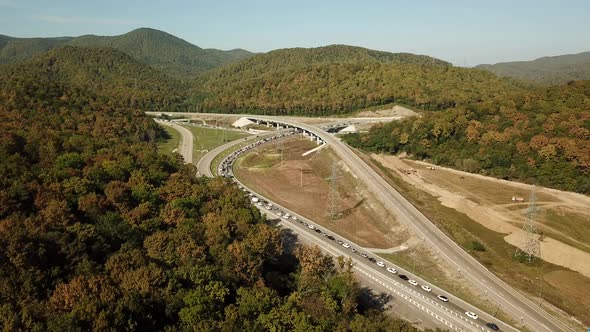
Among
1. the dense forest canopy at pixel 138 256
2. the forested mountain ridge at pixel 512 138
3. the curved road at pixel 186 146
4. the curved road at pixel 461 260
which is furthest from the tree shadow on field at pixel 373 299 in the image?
the curved road at pixel 186 146

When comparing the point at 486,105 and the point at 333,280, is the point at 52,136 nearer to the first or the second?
the point at 333,280

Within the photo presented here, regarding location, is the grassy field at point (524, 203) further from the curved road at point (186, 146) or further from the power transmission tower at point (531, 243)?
the curved road at point (186, 146)

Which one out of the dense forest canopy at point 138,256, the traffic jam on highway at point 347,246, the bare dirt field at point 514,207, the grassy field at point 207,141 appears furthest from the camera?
the grassy field at point 207,141

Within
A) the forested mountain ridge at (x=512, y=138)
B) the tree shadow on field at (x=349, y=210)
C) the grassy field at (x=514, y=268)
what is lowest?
the grassy field at (x=514, y=268)

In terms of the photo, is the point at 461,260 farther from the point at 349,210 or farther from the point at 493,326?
the point at 349,210

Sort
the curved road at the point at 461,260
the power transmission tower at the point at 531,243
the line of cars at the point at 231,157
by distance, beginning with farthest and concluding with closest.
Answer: the line of cars at the point at 231,157, the power transmission tower at the point at 531,243, the curved road at the point at 461,260

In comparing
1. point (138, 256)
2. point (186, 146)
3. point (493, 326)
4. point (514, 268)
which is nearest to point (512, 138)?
point (514, 268)

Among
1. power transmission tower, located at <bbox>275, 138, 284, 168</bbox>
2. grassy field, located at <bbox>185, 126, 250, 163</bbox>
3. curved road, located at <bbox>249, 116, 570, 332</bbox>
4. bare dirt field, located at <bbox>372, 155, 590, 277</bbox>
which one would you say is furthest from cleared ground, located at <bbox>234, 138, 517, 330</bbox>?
bare dirt field, located at <bbox>372, 155, 590, 277</bbox>

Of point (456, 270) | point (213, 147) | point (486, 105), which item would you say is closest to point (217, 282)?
point (456, 270)
